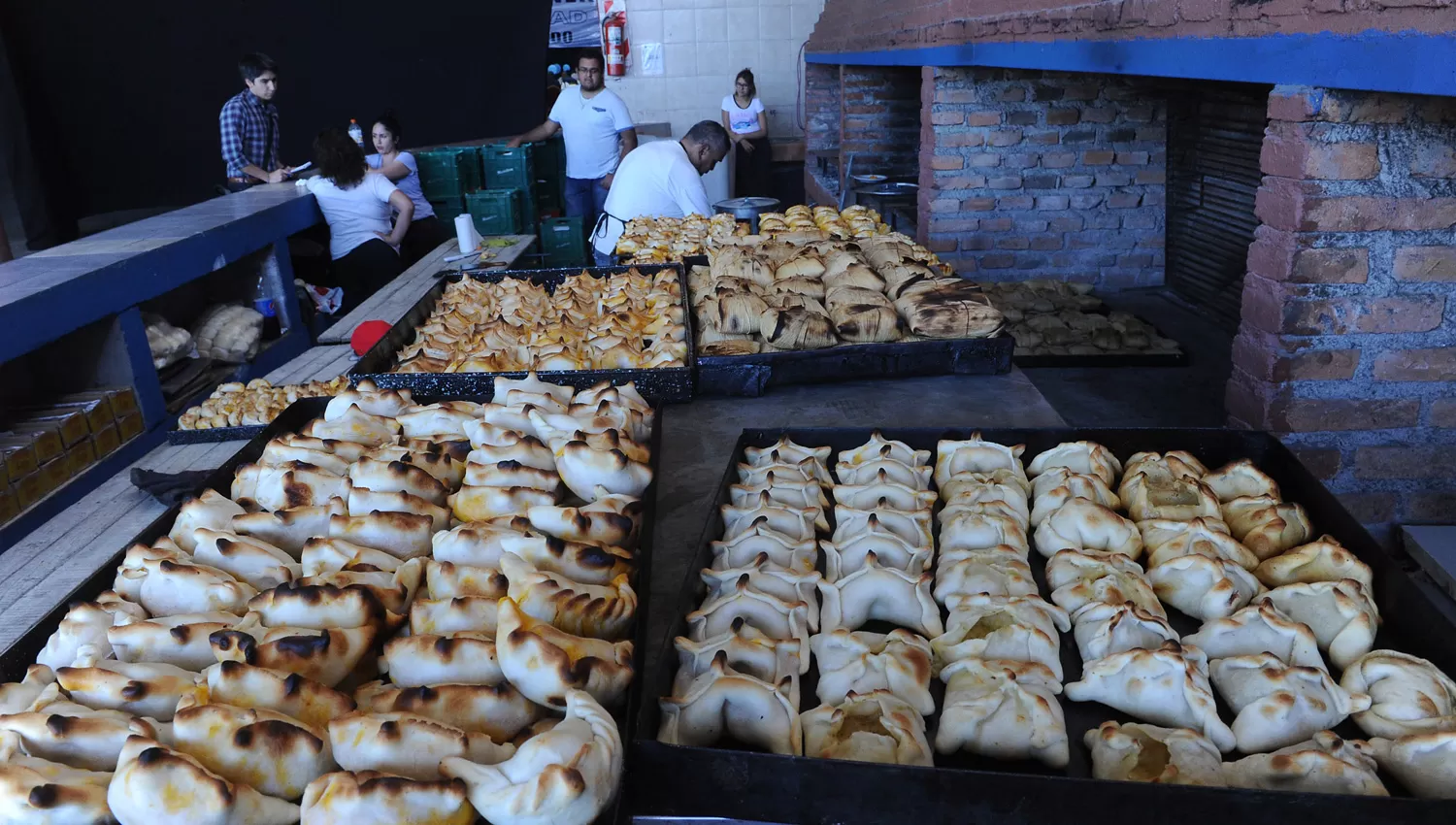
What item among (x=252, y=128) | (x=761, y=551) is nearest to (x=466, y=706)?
(x=761, y=551)

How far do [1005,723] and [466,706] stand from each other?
72cm

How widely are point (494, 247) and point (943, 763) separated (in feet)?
18.1

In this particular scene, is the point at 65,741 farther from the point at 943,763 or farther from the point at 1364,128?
the point at 1364,128

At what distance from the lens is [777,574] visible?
1536 mm

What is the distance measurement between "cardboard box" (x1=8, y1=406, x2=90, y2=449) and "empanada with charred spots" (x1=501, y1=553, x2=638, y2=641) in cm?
291

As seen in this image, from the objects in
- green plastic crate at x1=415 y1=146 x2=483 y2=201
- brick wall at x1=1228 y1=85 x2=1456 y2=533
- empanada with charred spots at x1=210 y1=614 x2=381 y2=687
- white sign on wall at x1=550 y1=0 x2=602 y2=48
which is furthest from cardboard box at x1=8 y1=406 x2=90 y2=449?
white sign on wall at x1=550 y1=0 x2=602 y2=48

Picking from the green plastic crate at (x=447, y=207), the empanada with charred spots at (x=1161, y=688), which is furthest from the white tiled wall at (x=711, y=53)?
the empanada with charred spots at (x=1161, y=688)

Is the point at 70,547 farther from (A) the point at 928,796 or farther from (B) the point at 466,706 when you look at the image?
(A) the point at 928,796

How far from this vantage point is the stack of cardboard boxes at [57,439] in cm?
312

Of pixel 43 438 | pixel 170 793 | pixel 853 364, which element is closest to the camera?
pixel 170 793

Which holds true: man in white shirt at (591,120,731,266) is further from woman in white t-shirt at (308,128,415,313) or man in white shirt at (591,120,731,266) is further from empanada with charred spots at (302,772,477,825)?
empanada with charred spots at (302,772,477,825)

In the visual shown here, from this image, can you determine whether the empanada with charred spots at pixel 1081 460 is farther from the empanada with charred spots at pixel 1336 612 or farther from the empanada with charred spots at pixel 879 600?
the empanada with charred spots at pixel 879 600

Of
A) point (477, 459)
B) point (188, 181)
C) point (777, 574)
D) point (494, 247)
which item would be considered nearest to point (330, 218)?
point (494, 247)

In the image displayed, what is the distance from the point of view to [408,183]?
7691 mm
